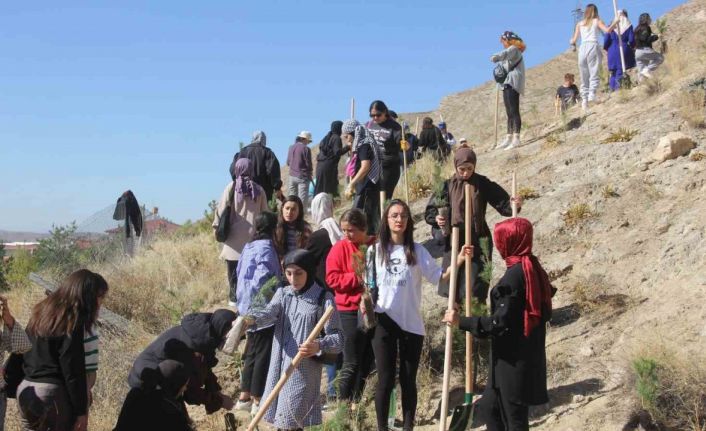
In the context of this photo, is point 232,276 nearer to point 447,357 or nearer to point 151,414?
point 447,357

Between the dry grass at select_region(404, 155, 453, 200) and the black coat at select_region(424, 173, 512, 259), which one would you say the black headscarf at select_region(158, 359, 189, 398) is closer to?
the black coat at select_region(424, 173, 512, 259)

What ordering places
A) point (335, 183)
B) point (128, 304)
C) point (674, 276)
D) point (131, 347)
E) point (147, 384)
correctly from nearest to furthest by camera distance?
point (147, 384) < point (674, 276) < point (131, 347) < point (128, 304) < point (335, 183)

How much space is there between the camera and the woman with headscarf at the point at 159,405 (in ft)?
14.3

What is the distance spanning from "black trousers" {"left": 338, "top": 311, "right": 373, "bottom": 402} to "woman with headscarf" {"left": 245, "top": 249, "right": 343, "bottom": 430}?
0.62 metres

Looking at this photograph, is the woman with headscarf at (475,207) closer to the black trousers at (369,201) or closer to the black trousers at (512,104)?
the black trousers at (369,201)

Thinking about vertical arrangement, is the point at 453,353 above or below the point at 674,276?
below

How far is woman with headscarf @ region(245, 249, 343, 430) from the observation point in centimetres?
527

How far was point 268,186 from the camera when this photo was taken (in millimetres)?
9266

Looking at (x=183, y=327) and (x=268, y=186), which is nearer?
(x=183, y=327)

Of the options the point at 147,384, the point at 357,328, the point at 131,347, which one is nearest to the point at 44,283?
the point at 131,347

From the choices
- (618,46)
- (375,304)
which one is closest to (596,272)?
(375,304)

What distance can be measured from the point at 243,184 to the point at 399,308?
3.13 metres

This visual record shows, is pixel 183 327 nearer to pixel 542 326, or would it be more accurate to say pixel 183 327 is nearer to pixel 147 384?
pixel 147 384

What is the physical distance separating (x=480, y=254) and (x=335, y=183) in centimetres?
504
